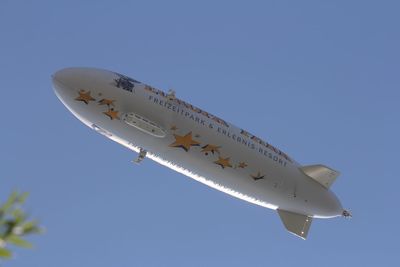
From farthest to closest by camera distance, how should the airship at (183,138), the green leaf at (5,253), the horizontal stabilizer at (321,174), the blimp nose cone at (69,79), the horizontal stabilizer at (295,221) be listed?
the horizontal stabilizer at (295,221), the horizontal stabilizer at (321,174), the blimp nose cone at (69,79), the airship at (183,138), the green leaf at (5,253)

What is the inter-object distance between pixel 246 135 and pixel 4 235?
48381 mm

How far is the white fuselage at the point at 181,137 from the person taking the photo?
47781 millimetres

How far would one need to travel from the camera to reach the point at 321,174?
176ft

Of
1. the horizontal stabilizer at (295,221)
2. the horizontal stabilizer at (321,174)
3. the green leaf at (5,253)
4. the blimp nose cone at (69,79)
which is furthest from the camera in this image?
the horizontal stabilizer at (295,221)

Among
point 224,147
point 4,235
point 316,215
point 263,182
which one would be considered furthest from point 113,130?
point 4,235

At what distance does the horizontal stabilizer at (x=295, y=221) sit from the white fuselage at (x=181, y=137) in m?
2.07

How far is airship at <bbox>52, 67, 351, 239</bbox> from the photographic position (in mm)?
47750

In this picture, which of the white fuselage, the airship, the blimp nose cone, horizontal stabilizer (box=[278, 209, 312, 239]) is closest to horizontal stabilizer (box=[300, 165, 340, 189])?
the airship

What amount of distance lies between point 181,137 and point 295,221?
52.0 feet

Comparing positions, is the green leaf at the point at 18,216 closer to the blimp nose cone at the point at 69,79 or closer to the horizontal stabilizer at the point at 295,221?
the blimp nose cone at the point at 69,79

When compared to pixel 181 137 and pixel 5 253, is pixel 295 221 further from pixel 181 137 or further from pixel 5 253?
pixel 5 253

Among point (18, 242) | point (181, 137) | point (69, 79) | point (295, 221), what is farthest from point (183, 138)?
point (18, 242)

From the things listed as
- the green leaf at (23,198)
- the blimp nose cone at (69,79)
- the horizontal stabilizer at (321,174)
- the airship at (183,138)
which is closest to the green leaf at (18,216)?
the green leaf at (23,198)

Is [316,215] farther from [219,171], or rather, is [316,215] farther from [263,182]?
[219,171]
